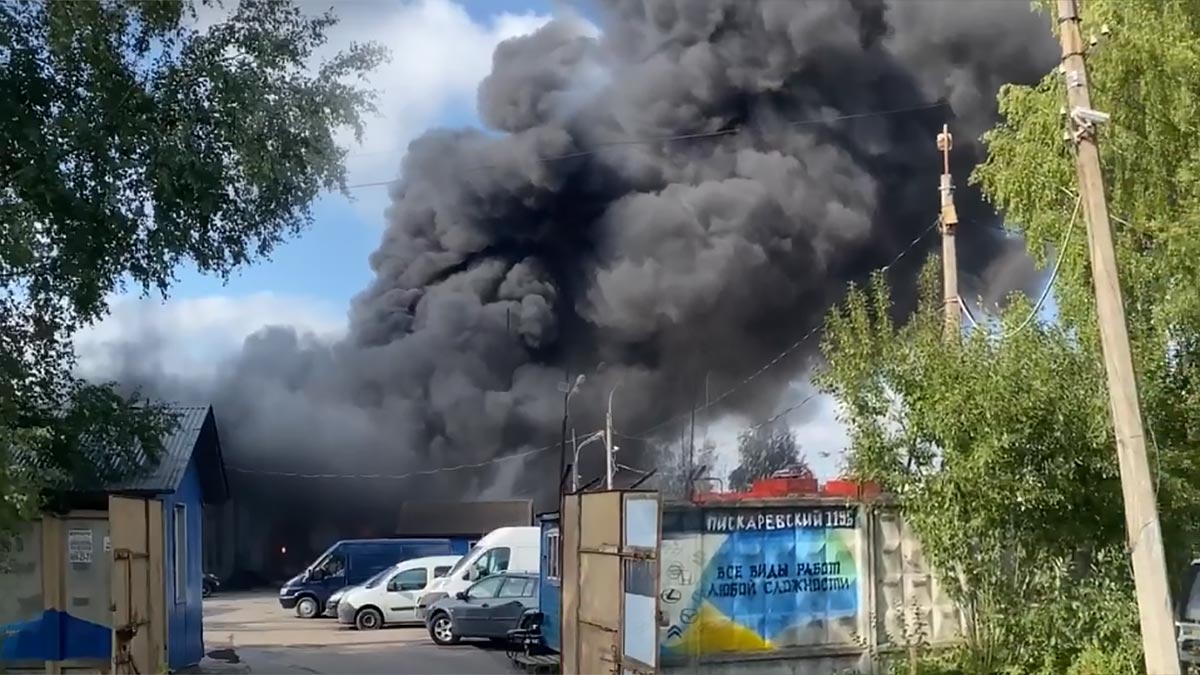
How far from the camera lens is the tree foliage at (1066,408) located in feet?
28.1

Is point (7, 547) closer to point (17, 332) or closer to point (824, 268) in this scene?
point (17, 332)

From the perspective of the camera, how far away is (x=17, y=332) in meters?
9.45

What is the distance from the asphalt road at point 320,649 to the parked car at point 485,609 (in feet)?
0.74

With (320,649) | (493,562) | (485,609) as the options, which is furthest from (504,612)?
(493,562)

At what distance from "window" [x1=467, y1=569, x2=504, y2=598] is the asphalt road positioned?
693mm

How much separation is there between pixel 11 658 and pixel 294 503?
15.6 meters

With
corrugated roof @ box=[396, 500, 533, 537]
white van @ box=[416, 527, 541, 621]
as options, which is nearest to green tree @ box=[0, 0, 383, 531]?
white van @ box=[416, 527, 541, 621]

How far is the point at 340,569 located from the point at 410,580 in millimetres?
3186

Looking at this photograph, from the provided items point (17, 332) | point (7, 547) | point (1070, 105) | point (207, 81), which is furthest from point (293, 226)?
point (1070, 105)

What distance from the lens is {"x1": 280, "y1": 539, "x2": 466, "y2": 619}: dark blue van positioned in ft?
72.7

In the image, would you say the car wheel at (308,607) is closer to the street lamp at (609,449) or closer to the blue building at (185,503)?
the street lamp at (609,449)

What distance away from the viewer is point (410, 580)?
20031mm

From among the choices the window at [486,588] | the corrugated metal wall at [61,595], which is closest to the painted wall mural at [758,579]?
the corrugated metal wall at [61,595]

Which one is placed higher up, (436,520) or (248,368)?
(248,368)
